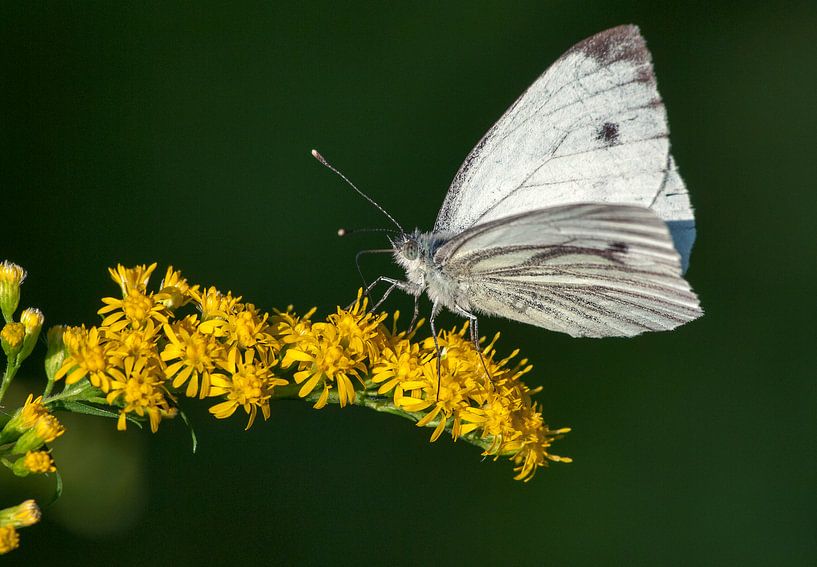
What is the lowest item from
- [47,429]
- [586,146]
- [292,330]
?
[47,429]

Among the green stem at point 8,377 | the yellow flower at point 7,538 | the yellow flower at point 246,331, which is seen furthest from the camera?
the yellow flower at point 246,331

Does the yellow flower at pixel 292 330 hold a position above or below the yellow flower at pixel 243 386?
above

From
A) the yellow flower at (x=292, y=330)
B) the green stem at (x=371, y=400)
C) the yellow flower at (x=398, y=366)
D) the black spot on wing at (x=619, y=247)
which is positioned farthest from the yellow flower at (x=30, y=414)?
the black spot on wing at (x=619, y=247)

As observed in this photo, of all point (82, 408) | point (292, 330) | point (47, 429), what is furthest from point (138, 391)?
point (292, 330)

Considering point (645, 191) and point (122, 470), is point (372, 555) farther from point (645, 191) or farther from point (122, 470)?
point (645, 191)

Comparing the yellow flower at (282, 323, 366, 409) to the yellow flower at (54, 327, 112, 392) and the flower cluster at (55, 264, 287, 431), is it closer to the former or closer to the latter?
the flower cluster at (55, 264, 287, 431)

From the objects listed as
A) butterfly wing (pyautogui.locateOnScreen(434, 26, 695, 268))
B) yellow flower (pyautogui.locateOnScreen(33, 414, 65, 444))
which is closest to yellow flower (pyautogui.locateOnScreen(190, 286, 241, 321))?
yellow flower (pyautogui.locateOnScreen(33, 414, 65, 444))

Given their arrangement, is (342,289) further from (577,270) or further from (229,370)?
(229,370)

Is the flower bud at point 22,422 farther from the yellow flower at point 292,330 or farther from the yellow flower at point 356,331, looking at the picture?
the yellow flower at point 356,331
